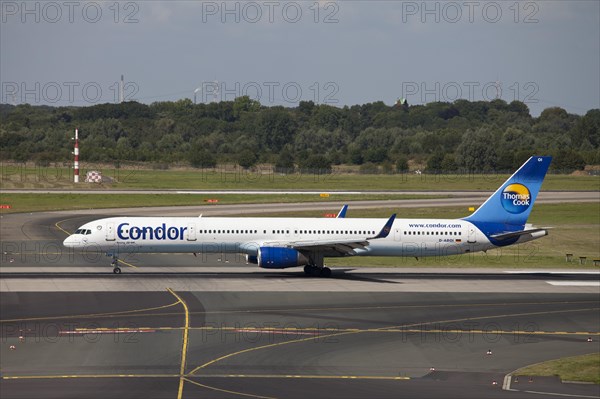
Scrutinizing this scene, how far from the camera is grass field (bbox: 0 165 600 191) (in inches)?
5389

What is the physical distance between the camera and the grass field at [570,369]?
35.6 meters

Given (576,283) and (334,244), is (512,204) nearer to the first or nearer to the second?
(576,283)

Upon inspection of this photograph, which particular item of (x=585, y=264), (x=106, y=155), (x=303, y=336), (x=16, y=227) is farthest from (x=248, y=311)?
(x=106, y=155)

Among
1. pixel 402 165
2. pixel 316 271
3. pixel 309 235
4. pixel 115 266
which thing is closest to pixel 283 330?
pixel 316 271

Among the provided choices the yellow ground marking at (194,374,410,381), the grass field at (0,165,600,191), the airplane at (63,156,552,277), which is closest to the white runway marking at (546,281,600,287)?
the airplane at (63,156,552,277)

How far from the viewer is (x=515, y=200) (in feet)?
210

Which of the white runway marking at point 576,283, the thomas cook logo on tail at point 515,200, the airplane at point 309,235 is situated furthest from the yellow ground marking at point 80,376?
the thomas cook logo on tail at point 515,200

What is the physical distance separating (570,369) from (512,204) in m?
28.1

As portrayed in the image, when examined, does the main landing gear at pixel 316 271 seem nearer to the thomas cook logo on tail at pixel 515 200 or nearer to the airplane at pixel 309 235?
the airplane at pixel 309 235

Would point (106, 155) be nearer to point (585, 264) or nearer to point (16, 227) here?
point (16, 227)

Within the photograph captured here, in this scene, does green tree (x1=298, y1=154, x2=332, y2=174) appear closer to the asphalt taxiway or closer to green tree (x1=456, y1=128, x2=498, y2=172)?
green tree (x1=456, y1=128, x2=498, y2=172)

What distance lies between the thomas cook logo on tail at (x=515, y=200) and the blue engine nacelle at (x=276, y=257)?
15709mm

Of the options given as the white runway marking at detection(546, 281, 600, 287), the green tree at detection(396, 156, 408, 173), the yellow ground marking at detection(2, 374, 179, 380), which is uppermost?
the green tree at detection(396, 156, 408, 173)

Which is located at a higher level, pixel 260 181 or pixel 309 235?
pixel 260 181
